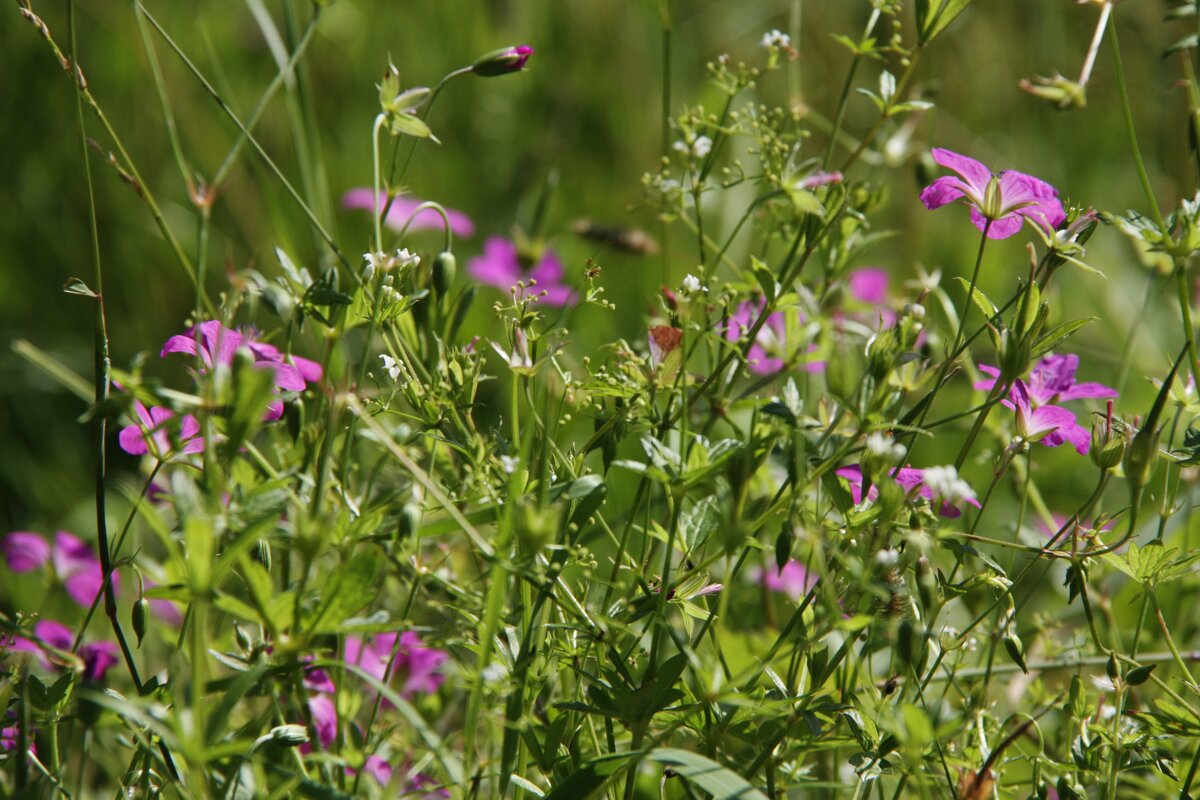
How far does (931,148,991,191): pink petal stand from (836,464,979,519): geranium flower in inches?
7.6

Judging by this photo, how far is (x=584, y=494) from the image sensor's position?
2.01ft

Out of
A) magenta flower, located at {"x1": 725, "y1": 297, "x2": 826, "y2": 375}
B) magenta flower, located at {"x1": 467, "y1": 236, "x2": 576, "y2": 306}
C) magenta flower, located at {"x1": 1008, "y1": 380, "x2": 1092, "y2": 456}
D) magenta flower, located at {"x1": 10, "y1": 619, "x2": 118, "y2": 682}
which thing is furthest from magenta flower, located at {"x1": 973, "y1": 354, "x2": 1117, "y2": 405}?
magenta flower, located at {"x1": 467, "y1": 236, "x2": 576, "y2": 306}

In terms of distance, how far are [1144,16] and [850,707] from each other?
215 cm

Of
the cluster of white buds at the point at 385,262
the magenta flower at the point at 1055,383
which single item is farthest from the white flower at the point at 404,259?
the magenta flower at the point at 1055,383

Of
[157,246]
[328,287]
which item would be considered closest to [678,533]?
[328,287]

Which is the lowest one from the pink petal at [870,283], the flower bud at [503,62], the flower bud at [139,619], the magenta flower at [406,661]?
the pink petal at [870,283]

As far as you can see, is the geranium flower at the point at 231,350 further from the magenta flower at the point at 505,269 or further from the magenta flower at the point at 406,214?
the magenta flower at the point at 505,269

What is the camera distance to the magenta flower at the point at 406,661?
0.95m

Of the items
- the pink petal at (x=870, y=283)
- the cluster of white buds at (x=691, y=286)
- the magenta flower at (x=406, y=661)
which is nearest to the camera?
the cluster of white buds at (x=691, y=286)

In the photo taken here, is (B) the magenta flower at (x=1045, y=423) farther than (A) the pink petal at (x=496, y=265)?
No

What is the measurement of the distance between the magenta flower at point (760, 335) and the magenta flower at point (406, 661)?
358 millimetres

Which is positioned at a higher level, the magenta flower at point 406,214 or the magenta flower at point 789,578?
the magenta flower at point 406,214

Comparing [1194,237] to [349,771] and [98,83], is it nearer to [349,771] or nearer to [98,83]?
[349,771]

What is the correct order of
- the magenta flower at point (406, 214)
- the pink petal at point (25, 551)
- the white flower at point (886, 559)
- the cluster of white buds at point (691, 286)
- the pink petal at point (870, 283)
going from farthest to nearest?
the pink petal at point (870, 283) → the magenta flower at point (406, 214) → the pink petal at point (25, 551) → the cluster of white buds at point (691, 286) → the white flower at point (886, 559)
